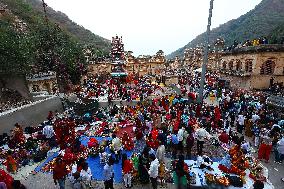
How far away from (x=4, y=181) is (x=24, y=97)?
84.7ft

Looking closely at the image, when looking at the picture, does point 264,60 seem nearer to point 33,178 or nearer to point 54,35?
point 33,178

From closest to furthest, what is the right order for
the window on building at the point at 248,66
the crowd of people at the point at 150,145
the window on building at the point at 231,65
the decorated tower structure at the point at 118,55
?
the crowd of people at the point at 150,145 < the decorated tower structure at the point at 118,55 < the window on building at the point at 248,66 < the window on building at the point at 231,65

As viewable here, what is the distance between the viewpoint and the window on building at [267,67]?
31909mm

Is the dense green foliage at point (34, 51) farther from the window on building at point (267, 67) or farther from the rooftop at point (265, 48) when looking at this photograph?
the window on building at point (267, 67)

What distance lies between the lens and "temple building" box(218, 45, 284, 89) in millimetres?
31328

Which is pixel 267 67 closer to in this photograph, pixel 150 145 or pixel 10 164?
pixel 150 145

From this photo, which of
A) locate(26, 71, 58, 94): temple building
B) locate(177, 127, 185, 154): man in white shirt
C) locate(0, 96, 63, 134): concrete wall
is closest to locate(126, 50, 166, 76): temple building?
locate(26, 71, 58, 94): temple building

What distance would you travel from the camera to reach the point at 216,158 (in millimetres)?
12508

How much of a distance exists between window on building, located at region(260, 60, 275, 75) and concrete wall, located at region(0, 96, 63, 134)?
2548 cm

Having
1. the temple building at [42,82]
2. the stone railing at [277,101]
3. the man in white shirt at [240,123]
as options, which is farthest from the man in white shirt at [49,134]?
Result: the temple building at [42,82]

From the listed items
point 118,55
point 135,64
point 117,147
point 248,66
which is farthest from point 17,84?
point 248,66

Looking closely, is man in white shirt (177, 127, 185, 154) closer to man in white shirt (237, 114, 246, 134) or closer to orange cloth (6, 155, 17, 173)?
man in white shirt (237, 114, 246, 134)

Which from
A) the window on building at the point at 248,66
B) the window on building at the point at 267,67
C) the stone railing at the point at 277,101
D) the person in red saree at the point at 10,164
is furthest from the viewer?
the window on building at the point at 248,66

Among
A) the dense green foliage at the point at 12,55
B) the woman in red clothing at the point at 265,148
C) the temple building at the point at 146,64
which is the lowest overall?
the woman in red clothing at the point at 265,148
